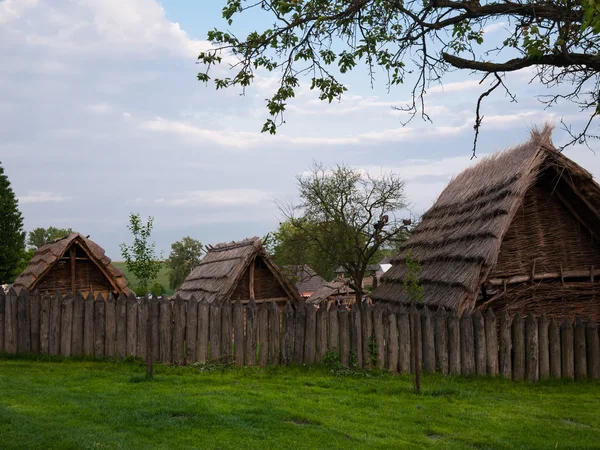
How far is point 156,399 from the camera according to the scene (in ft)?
30.1

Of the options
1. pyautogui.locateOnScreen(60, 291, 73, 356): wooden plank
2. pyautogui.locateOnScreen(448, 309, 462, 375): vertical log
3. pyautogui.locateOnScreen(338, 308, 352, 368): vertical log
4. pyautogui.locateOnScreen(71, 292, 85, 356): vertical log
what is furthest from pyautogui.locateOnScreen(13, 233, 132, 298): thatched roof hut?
pyautogui.locateOnScreen(448, 309, 462, 375): vertical log

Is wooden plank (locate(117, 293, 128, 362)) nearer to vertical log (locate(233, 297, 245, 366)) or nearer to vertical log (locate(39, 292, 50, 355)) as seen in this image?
vertical log (locate(39, 292, 50, 355))

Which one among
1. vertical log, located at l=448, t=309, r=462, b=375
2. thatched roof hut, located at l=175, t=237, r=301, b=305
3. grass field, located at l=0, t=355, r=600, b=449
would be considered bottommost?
grass field, located at l=0, t=355, r=600, b=449

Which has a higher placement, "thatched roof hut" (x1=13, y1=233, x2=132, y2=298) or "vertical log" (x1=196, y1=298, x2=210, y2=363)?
"thatched roof hut" (x1=13, y1=233, x2=132, y2=298)

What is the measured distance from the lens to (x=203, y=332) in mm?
13039

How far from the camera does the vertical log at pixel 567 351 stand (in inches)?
487

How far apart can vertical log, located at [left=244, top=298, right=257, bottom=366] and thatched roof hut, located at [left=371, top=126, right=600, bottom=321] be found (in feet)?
13.6

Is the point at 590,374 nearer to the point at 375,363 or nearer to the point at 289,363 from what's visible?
the point at 375,363

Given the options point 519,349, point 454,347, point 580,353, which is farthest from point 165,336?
point 580,353

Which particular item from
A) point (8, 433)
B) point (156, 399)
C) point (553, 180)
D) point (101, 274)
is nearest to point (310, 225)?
point (101, 274)

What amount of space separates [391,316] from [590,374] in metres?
4.20

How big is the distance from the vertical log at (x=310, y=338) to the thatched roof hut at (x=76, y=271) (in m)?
7.26

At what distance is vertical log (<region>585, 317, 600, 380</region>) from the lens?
12.4m

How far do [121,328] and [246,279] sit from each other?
7.06 metres
